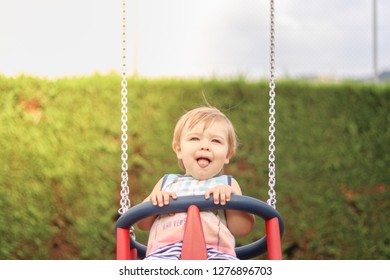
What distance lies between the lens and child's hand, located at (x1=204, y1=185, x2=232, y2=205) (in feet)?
6.18

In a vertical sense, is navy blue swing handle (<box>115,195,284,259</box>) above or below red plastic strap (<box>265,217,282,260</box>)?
above

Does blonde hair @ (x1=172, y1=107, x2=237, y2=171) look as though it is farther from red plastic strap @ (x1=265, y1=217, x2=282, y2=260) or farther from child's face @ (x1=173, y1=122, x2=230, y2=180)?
red plastic strap @ (x1=265, y1=217, x2=282, y2=260)

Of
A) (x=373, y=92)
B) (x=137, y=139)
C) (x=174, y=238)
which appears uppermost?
(x=373, y=92)

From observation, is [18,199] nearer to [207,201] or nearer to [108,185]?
[108,185]

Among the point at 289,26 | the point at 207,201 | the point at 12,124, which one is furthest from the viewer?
the point at 289,26

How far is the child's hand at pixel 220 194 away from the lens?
188 cm

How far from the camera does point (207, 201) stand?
6.17 feet

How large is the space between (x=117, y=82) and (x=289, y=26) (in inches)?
94.0

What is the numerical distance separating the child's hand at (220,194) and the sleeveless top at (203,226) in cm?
13

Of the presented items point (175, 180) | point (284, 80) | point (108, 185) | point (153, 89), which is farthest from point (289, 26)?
point (175, 180)

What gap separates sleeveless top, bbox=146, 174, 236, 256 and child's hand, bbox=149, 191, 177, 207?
0.11 metres

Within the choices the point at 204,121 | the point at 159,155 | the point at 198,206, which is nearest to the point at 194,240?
the point at 198,206

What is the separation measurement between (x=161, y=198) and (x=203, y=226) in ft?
0.59

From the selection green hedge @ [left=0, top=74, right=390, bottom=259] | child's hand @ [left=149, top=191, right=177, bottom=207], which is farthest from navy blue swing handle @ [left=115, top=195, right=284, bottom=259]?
green hedge @ [left=0, top=74, right=390, bottom=259]
